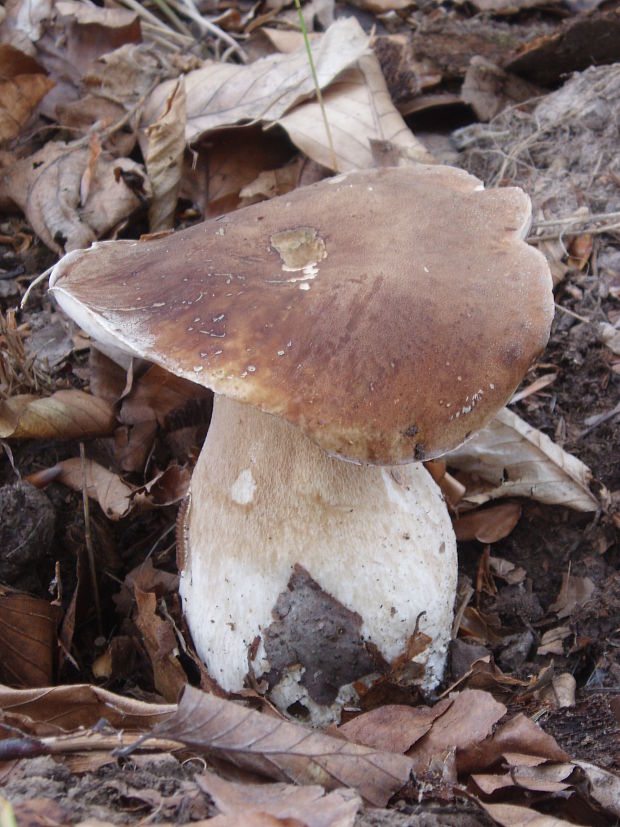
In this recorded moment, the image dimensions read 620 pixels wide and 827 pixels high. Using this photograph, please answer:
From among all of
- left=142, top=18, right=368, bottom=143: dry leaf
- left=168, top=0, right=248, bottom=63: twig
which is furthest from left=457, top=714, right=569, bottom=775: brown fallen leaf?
left=168, top=0, right=248, bottom=63: twig

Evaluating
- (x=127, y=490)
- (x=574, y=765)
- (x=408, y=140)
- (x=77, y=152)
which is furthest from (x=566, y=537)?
(x=77, y=152)

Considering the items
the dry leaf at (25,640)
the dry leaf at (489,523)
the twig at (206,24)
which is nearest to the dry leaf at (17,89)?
the twig at (206,24)

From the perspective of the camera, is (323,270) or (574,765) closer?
(574,765)

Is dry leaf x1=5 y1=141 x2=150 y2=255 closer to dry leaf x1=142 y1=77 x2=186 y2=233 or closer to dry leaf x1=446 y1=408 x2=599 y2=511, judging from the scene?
dry leaf x1=142 y1=77 x2=186 y2=233

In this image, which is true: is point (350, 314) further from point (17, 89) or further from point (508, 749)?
point (17, 89)

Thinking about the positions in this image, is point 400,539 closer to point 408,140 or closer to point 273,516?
point 273,516

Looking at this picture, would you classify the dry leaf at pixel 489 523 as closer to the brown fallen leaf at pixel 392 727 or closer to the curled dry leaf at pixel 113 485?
the brown fallen leaf at pixel 392 727
